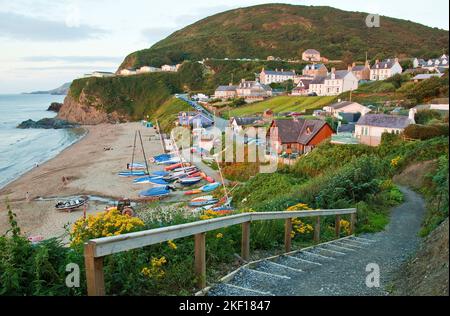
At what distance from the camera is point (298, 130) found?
3841cm

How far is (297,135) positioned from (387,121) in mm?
8504

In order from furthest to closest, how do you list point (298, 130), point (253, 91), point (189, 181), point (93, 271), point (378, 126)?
point (253, 91), point (298, 130), point (189, 181), point (378, 126), point (93, 271)

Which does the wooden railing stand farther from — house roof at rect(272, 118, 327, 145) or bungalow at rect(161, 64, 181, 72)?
bungalow at rect(161, 64, 181, 72)

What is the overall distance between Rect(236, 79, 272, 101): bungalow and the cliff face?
40.5 meters

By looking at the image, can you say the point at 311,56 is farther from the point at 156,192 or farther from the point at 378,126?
the point at 156,192

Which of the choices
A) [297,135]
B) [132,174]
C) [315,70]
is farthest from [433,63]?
[132,174]

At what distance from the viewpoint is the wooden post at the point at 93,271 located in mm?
4004

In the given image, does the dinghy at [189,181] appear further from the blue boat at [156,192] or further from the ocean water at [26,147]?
the ocean water at [26,147]

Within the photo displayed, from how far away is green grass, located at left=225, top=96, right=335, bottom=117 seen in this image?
6438cm

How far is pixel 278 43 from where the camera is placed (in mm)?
182875
